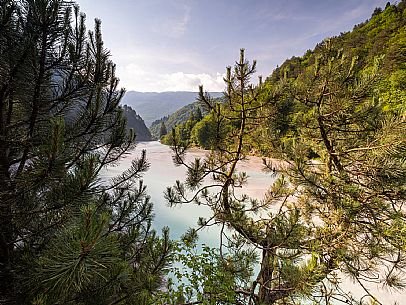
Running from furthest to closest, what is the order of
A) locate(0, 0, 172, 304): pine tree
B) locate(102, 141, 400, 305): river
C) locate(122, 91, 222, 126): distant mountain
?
locate(122, 91, 222, 126): distant mountain, locate(102, 141, 400, 305): river, locate(0, 0, 172, 304): pine tree

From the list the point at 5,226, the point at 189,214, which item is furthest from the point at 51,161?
the point at 189,214

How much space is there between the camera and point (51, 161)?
27.6 inches

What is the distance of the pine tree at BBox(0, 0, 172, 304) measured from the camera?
70cm

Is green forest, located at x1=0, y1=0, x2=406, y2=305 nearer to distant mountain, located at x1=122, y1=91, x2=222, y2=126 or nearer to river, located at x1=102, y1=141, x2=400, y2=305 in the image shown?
river, located at x1=102, y1=141, x2=400, y2=305

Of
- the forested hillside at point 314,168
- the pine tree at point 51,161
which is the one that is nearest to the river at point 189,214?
the forested hillside at point 314,168

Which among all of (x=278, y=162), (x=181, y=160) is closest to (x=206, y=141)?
(x=181, y=160)

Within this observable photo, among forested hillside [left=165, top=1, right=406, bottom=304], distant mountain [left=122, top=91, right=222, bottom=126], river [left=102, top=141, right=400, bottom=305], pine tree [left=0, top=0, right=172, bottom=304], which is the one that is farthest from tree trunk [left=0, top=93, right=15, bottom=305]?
distant mountain [left=122, top=91, right=222, bottom=126]

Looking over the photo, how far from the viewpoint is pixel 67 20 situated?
0.92 metres

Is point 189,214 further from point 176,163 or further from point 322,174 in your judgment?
point 322,174

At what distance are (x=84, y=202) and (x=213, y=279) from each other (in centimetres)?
152

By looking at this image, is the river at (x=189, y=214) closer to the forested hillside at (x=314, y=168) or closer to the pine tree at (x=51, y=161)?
the forested hillside at (x=314, y=168)

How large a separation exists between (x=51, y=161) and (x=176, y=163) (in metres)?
1.10

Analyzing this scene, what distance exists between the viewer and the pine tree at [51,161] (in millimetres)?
698

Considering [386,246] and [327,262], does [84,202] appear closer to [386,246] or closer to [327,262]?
[327,262]
